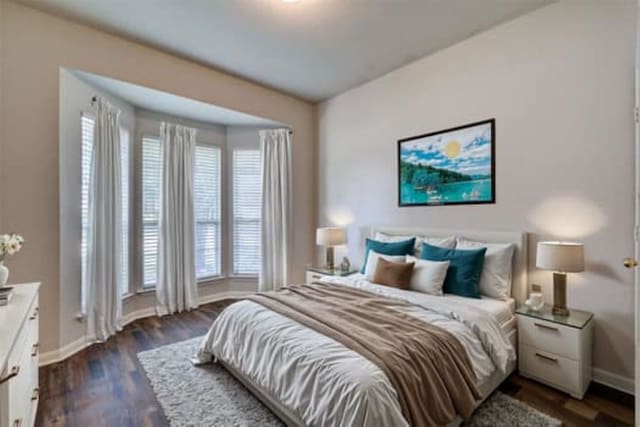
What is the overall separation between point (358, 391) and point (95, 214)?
119 inches

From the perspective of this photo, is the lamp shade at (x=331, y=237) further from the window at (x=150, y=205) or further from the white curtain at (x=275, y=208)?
the window at (x=150, y=205)

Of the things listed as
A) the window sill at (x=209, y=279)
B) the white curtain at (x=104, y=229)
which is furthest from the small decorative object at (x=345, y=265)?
the white curtain at (x=104, y=229)

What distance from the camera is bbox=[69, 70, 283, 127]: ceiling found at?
3.09 metres

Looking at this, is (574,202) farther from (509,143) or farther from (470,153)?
(470,153)

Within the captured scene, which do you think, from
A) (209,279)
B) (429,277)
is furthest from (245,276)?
(429,277)

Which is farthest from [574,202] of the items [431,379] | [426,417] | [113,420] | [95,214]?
[95,214]

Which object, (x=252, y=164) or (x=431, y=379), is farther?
(x=252, y=164)

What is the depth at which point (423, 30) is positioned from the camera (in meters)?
2.91

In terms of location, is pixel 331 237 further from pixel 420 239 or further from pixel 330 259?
pixel 420 239

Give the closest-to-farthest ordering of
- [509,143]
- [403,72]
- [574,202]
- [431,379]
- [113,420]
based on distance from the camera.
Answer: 1. [431,379]
2. [113,420]
3. [574,202]
4. [509,143]
5. [403,72]

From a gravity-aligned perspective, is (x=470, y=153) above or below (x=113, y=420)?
above

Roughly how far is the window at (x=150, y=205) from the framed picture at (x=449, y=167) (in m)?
3.11

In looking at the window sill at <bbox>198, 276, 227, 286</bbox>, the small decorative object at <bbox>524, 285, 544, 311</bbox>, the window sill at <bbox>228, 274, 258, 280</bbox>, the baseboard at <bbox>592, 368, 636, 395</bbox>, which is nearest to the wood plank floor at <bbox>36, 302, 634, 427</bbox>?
the baseboard at <bbox>592, 368, 636, 395</bbox>

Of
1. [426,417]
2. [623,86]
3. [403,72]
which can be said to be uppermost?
[403,72]
